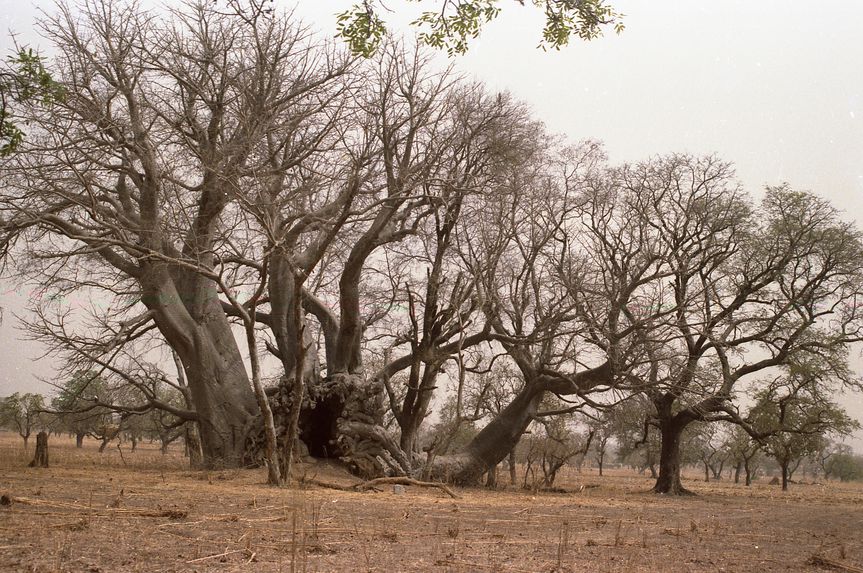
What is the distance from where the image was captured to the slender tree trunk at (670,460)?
64.2 feet

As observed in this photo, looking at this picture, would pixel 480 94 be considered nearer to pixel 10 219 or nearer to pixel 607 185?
pixel 607 185

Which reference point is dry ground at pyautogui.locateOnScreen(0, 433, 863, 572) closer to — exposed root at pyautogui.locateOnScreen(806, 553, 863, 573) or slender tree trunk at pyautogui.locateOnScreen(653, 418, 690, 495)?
exposed root at pyautogui.locateOnScreen(806, 553, 863, 573)

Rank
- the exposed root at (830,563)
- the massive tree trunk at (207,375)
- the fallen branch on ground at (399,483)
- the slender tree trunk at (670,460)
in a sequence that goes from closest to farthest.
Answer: the exposed root at (830,563), the fallen branch on ground at (399,483), the massive tree trunk at (207,375), the slender tree trunk at (670,460)

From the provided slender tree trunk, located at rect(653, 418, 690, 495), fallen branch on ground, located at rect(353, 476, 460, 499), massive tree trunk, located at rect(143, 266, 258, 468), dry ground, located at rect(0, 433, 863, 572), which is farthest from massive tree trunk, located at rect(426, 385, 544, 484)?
dry ground, located at rect(0, 433, 863, 572)

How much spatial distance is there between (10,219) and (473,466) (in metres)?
9.23

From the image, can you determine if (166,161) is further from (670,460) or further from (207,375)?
(670,460)

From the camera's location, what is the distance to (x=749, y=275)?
19.0m

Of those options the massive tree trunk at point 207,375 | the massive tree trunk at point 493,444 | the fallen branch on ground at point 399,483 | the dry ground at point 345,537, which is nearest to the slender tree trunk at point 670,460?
the massive tree trunk at point 493,444

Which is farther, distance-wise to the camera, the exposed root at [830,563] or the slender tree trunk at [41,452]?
the slender tree trunk at [41,452]

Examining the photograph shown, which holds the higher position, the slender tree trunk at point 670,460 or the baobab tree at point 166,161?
the baobab tree at point 166,161

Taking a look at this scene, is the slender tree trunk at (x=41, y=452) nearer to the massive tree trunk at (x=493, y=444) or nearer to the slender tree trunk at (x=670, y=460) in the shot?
the massive tree trunk at (x=493, y=444)

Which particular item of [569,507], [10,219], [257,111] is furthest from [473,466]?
[10,219]

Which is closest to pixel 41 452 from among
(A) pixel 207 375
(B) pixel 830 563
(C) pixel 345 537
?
(A) pixel 207 375

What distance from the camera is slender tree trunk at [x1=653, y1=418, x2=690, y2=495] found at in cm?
1956
